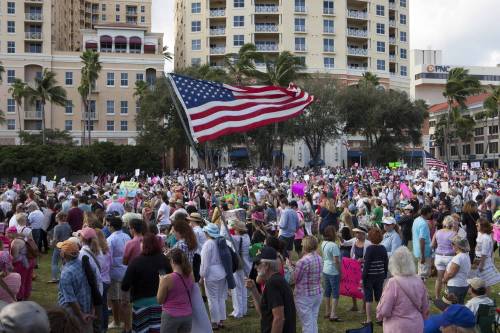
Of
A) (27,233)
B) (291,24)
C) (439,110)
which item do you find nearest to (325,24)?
(291,24)

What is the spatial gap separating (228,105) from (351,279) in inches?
149

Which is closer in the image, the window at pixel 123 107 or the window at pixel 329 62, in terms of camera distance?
the window at pixel 123 107

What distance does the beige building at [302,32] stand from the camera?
8088cm

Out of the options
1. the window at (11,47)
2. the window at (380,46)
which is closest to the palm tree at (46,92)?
the window at (11,47)

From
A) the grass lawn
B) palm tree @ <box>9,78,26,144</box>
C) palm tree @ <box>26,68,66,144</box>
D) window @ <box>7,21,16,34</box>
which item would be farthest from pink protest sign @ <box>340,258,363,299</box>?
window @ <box>7,21,16,34</box>

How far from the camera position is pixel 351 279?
10406 millimetres

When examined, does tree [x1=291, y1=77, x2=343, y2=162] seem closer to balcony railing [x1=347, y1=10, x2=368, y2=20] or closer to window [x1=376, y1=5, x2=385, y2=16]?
balcony railing [x1=347, y1=10, x2=368, y2=20]

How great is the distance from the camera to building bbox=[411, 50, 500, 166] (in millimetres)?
87688

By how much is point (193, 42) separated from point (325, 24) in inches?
730

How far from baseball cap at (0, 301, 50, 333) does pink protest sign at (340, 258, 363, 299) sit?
799cm

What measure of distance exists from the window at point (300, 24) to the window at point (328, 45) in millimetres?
3454

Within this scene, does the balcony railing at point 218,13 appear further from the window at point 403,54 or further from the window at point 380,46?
the window at point 403,54

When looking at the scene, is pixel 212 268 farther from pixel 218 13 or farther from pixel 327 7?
pixel 327 7

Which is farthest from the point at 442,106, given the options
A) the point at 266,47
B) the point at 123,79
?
the point at 123,79
